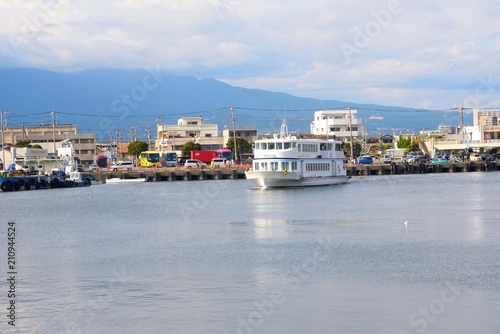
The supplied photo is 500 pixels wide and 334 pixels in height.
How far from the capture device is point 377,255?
29891 mm

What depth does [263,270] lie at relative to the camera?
2730cm

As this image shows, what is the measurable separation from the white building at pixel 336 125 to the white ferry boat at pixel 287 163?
72291 millimetres

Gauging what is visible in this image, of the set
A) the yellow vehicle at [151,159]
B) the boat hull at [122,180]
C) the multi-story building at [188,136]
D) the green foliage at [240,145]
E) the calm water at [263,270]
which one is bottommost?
the calm water at [263,270]

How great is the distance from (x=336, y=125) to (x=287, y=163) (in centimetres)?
8249

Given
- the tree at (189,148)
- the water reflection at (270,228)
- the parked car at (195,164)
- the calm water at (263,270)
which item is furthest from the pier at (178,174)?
the water reflection at (270,228)

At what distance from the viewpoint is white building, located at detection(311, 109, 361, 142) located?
146125mm

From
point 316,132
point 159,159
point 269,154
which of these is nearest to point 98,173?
point 159,159

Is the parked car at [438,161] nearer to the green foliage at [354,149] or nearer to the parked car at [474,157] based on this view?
the parked car at [474,157]

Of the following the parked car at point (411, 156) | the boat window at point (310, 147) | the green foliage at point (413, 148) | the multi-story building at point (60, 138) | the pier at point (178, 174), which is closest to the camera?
the boat window at point (310, 147)

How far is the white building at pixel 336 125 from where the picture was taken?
14612 centimetres

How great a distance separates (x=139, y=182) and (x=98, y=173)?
5.80 m

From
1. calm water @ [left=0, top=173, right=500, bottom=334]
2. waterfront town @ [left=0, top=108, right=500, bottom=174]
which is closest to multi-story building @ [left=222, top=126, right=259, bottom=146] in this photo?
waterfront town @ [left=0, top=108, right=500, bottom=174]

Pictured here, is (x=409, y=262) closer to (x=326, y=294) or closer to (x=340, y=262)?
(x=340, y=262)

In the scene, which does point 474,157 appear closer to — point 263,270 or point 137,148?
point 137,148
